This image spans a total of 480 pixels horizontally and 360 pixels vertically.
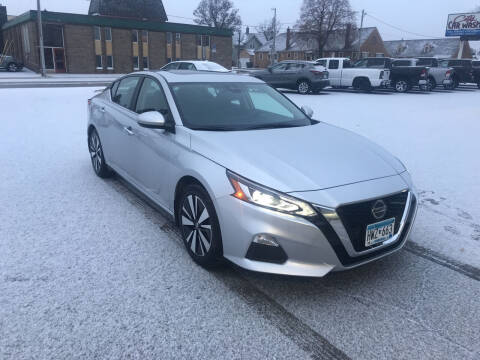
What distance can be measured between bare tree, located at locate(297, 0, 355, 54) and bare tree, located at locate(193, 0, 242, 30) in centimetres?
3232

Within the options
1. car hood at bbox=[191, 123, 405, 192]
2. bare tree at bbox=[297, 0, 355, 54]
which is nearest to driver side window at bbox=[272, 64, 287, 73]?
car hood at bbox=[191, 123, 405, 192]

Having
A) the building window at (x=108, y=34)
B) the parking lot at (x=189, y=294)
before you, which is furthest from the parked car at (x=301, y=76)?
the building window at (x=108, y=34)

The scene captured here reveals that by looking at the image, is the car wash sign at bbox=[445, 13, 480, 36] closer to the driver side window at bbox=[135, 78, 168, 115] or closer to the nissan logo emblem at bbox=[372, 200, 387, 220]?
the driver side window at bbox=[135, 78, 168, 115]

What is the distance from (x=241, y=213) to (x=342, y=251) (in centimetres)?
75

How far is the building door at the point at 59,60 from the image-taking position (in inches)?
1619

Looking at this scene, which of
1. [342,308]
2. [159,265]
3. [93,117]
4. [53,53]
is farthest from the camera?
[53,53]

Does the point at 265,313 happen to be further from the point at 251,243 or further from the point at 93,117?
the point at 93,117

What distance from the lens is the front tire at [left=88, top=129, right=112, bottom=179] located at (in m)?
5.68

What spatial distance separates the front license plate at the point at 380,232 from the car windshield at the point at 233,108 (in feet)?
5.03

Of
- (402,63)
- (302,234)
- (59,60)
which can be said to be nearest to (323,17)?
(402,63)

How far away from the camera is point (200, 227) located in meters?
3.35

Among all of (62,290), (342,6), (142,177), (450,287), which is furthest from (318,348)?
(342,6)

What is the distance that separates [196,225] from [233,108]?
144 cm

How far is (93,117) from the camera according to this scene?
232 inches
